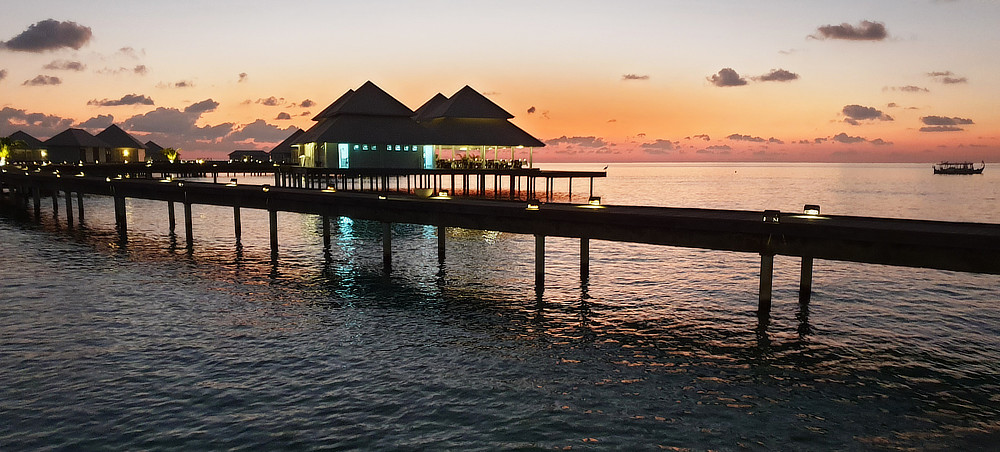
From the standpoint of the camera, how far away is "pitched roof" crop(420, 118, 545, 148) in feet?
227

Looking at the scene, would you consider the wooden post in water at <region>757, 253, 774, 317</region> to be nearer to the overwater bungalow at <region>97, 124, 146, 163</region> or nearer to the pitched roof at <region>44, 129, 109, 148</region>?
the pitched roof at <region>44, 129, 109, 148</region>

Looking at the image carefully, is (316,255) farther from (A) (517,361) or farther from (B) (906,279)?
(B) (906,279)

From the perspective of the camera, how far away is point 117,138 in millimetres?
136500

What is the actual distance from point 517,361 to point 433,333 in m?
3.65

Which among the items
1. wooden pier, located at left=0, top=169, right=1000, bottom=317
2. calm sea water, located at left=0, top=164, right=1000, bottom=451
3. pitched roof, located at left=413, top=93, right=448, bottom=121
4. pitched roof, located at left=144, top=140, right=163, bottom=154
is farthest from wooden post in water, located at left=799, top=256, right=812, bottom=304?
pitched roof, located at left=144, top=140, right=163, bottom=154

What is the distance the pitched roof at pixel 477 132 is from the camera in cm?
6912

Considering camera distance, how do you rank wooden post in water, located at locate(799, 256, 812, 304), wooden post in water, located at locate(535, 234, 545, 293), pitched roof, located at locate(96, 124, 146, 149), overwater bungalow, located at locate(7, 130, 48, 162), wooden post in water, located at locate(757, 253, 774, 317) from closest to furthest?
1. wooden post in water, located at locate(757, 253, 774, 317)
2. wooden post in water, located at locate(799, 256, 812, 304)
3. wooden post in water, located at locate(535, 234, 545, 293)
4. overwater bungalow, located at locate(7, 130, 48, 162)
5. pitched roof, located at locate(96, 124, 146, 149)

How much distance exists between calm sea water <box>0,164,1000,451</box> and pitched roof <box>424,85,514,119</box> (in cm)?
4224

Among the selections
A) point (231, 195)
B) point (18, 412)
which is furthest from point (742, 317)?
point (231, 195)

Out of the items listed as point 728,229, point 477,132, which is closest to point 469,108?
point 477,132

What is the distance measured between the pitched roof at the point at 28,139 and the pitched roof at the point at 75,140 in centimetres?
463

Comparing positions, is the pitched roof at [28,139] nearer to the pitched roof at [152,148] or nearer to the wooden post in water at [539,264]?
the pitched roof at [152,148]

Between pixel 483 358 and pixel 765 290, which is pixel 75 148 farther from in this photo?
pixel 765 290

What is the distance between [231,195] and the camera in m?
37.3
